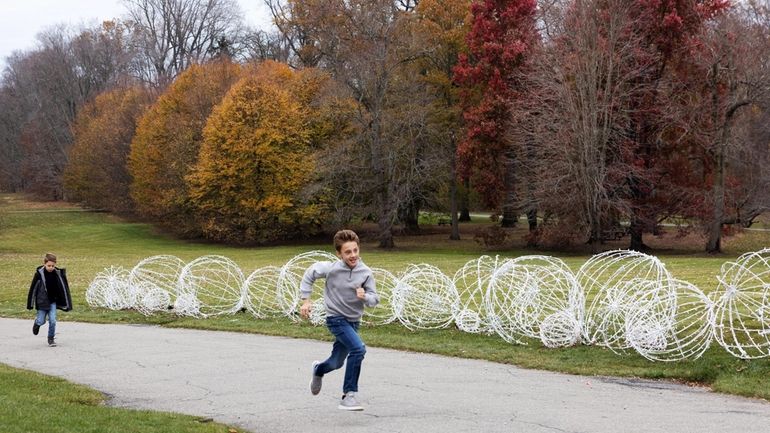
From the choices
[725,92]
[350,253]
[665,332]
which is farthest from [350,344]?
[725,92]

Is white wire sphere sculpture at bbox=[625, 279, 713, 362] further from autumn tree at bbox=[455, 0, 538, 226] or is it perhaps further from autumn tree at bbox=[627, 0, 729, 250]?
autumn tree at bbox=[455, 0, 538, 226]

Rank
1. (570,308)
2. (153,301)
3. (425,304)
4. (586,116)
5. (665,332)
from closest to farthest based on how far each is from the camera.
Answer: (665,332), (570,308), (425,304), (153,301), (586,116)

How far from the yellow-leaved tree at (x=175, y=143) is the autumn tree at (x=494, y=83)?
17.9 metres

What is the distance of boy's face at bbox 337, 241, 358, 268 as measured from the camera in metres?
8.41

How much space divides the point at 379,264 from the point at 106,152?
38242 millimetres

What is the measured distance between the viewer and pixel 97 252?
46188 millimetres

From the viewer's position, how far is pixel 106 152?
6444 centimetres

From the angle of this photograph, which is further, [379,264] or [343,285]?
[379,264]

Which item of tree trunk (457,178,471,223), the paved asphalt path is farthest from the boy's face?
tree trunk (457,178,471,223)

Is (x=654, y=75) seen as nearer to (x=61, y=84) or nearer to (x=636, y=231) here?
(x=636, y=231)

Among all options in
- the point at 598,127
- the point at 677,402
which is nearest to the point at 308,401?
the point at 677,402

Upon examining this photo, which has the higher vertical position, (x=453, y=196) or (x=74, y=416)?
(x=453, y=196)

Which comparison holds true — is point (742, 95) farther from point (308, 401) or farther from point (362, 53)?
point (308, 401)

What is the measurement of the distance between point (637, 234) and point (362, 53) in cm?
1633
